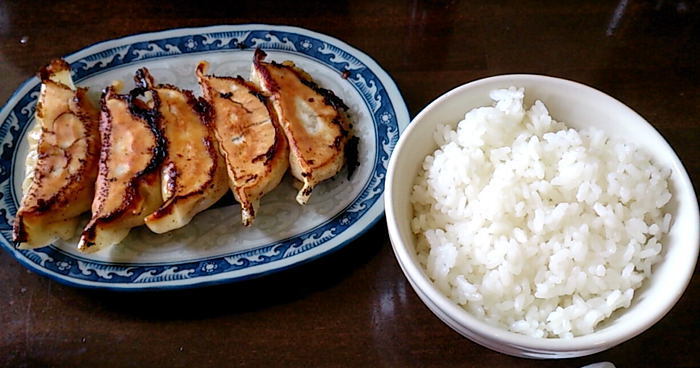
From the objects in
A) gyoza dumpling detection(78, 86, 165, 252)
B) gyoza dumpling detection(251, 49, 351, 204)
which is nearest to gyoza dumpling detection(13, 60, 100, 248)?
gyoza dumpling detection(78, 86, 165, 252)

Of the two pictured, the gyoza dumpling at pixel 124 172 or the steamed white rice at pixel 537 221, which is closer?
the steamed white rice at pixel 537 221

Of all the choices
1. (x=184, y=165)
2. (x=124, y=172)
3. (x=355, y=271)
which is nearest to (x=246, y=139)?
(x=184, y=165)

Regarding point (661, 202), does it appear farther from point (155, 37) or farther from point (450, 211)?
point (155, 37)

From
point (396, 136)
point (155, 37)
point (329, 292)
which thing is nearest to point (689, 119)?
point (396, 136)

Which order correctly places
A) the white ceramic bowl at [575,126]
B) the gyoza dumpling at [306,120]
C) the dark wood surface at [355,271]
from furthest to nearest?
1. the gyoza dumpling at [306,120]
2. the dark wood surface at [355,271]
3. the white ceramic bowl at [575,126]

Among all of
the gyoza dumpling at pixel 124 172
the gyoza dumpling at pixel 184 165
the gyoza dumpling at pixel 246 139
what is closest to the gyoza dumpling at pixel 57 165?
the gyoza dumpling at pixel 124 172

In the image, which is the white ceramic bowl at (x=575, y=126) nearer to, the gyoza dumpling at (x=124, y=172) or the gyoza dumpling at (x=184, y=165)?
the gyoza dumpling at (x=184, y=165)
